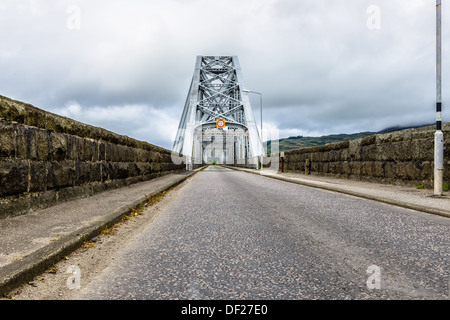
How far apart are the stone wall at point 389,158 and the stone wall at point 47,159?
8.16 meters

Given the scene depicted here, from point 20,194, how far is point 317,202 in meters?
5.39

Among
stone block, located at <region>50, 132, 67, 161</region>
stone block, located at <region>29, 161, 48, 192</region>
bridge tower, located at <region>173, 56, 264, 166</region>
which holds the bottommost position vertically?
stone block, located at <region>29, 161, 48, 192</region>

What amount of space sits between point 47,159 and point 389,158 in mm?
9408

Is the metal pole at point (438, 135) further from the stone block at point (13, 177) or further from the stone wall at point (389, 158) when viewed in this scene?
the stone block at point (13, 177)

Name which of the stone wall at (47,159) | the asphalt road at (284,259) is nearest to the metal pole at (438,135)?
the asphalt road at (284,259)

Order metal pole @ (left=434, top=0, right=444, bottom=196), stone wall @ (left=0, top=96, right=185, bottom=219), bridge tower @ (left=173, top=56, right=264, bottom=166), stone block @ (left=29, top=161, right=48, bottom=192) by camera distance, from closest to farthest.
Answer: stone wall @ (left=0, top=96, right=185, bottom=219), stone block @ (left=29, top=161, right=48, bottom=192), metal pole @ (left=434, top=0, right=444, bottom=196), bridge tower @ (left=173, top=56, right=264, bottom=166)

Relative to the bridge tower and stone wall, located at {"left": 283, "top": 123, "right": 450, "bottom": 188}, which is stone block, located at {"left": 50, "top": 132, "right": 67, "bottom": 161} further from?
the bridge tower

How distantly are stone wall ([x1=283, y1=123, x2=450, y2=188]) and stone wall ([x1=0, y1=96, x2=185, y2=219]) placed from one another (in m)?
8.16

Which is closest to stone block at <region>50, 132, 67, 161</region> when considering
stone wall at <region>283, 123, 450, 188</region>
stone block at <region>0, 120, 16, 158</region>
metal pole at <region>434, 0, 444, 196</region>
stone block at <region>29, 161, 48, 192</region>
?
stone block at <region>29, 161, 48, 192</region>

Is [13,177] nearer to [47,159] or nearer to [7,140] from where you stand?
[7,140]

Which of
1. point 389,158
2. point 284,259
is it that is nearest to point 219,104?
point 389,158

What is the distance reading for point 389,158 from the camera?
10273mm

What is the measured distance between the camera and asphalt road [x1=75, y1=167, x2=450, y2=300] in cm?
231

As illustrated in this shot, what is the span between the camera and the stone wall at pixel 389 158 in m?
8.70
